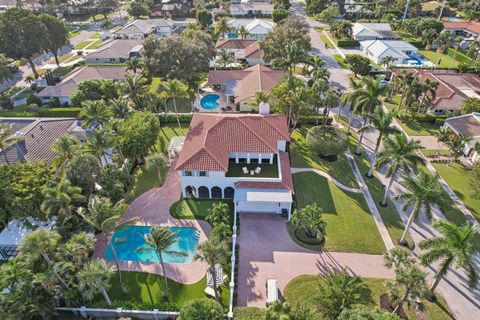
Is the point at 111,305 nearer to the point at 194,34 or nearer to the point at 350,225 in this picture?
the point at 350,225

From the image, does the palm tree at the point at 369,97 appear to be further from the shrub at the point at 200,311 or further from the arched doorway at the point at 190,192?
the shrub at the point at 200,311

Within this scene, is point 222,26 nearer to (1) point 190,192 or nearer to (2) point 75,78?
(2) point 75,78

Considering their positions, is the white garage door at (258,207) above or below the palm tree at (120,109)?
below

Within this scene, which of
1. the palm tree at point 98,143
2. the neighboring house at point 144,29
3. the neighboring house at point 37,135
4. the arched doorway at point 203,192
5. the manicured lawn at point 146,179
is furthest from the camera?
the neighboring house at point 144,29

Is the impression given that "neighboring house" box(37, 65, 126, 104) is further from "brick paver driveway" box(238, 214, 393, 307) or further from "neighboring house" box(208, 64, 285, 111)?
"brick paver driveway" box(238, 214, 393, 307)

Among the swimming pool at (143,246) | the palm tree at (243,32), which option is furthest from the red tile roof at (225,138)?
the palm tree at (243,32)
